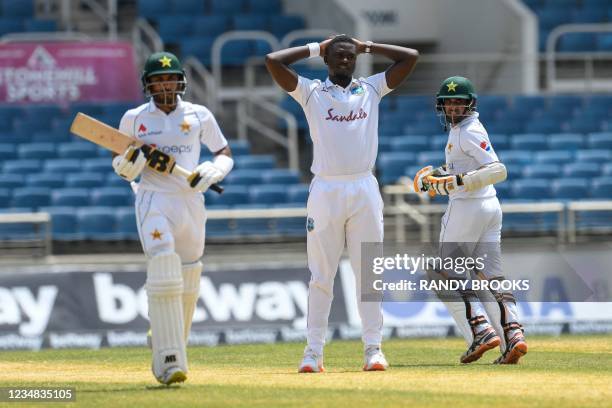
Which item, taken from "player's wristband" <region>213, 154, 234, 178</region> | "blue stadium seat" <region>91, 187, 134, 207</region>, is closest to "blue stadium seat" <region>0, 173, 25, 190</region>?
"blue stadium seat" <region>91, 187, 134, 207</region>

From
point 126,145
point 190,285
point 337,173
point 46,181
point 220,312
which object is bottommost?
point 220,312

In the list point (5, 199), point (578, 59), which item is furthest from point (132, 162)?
point (578, 59)

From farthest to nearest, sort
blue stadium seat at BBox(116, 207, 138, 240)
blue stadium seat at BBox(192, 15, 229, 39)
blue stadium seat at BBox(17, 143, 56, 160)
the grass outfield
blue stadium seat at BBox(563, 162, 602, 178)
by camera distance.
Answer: blue stadium seat at BBox(192, 15, 229, 39)
blue stadium seat at BBox(563, 162, 602, 178)
blue stadium seat at BBox(17, 143, 56, 160)
blue stadium seat at BBox(116, 207, 138, 240)
the grass outfield

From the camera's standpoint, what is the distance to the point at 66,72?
19.9m

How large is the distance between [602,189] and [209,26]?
753 centimetres

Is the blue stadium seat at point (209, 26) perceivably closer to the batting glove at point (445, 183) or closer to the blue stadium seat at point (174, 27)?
the blue stadium seat at point (174, 27)

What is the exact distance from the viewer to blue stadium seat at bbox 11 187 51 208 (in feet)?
59.2

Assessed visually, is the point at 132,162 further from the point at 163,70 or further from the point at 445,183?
the point at 445,183

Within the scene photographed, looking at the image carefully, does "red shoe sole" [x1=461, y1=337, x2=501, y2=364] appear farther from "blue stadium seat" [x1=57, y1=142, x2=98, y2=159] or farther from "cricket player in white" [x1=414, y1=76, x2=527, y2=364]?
"blue stadium seat" [x1=57, y1=142, x2=98, y2=159]

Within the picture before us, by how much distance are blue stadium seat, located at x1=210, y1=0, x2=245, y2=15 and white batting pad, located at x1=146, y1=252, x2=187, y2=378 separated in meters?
15.5

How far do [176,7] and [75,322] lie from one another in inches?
401

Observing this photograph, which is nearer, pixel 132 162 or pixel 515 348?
pixel 132 162

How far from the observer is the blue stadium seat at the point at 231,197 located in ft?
59.5

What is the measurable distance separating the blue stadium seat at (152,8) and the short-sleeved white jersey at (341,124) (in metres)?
14.0
